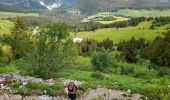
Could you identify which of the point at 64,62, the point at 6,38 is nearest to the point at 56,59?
the point at 64,62

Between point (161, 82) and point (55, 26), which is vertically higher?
point (55, 26)

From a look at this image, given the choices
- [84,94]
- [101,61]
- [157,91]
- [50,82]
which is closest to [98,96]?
[84,94]

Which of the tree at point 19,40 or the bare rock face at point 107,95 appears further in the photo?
the tree at point 19,40

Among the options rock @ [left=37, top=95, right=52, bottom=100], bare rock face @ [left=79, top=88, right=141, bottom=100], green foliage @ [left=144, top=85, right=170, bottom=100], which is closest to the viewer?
rock @ [left=37, top=95, right=52, bottom=100]

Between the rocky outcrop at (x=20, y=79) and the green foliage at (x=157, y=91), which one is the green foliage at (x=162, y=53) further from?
the rocky outcrop at (x=20, y=79)

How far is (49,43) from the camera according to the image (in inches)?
1964

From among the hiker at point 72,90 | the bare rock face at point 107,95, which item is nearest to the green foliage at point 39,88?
the bare rock face at point 107,95

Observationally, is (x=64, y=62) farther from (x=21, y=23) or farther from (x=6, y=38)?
(x=21, y=23)

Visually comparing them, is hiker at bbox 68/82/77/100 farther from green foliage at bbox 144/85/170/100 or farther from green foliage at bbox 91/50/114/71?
green foliage at bbox 91/50/114/71

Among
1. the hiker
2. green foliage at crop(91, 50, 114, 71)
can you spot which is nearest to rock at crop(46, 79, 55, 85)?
the hiker

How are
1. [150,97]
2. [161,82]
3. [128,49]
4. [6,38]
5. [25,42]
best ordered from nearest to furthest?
[150,97] → [161,82] → [25,42] → [6,38] → [128,49]

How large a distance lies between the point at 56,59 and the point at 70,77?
2938 mm

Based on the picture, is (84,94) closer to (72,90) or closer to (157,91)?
(72,90)

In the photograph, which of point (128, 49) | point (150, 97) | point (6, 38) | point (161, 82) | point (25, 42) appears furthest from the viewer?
point (128, 49)
